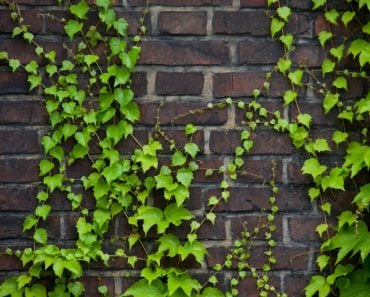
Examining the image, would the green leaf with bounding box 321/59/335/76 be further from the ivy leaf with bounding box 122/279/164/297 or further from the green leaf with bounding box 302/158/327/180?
the ivy leaf with bounding box 122/279/164/297

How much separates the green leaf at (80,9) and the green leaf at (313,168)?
89 centimetres

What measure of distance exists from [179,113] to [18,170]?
58 centimetres

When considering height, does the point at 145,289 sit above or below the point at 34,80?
below

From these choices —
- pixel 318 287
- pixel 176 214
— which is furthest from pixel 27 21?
pixel 318 287

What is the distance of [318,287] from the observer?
81.6 inches

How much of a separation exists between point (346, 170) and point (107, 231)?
0.84 m

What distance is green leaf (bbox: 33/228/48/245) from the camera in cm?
204

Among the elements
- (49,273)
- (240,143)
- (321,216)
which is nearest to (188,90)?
(240,143)

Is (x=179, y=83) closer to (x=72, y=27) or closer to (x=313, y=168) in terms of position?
(x=72, y=27)

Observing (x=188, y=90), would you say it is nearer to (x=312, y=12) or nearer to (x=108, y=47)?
(x=108, y=47)

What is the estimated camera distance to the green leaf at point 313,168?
2033 millimetres

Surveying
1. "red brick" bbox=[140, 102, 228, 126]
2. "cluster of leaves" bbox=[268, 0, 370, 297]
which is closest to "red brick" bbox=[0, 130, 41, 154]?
"red brick" bbox=[140, 102, 228, 126]

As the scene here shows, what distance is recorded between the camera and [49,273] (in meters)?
2.09

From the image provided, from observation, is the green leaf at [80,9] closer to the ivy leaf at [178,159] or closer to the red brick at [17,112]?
A: the red brick at [17,112]
